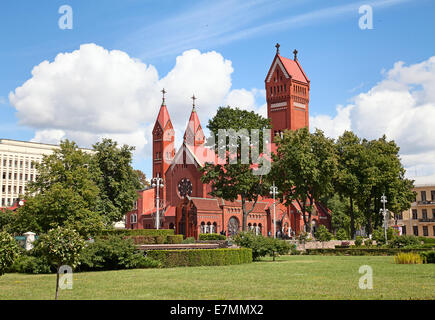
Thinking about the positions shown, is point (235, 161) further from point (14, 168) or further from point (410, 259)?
point (14, 168)

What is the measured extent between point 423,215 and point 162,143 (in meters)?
49.0

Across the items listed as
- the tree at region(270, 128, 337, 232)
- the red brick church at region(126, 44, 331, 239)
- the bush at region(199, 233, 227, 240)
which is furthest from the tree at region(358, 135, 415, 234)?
the bush at region(199, 233, 227, 240)

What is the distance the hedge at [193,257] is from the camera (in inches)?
1021

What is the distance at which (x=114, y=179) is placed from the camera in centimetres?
5384

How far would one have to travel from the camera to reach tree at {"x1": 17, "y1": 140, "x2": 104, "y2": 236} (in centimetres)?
4128

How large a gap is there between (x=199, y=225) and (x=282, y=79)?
33.6m

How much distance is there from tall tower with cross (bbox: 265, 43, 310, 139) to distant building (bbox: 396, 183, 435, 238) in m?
24.0

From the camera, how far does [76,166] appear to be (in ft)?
148

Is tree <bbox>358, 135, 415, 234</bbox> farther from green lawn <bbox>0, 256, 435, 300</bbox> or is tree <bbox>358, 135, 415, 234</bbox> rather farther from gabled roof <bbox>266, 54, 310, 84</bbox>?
green lawn <bbox>0, 256, 435, 300</bbox>

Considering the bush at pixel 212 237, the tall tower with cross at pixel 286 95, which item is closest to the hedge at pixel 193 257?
the bush at pixel 212 237
